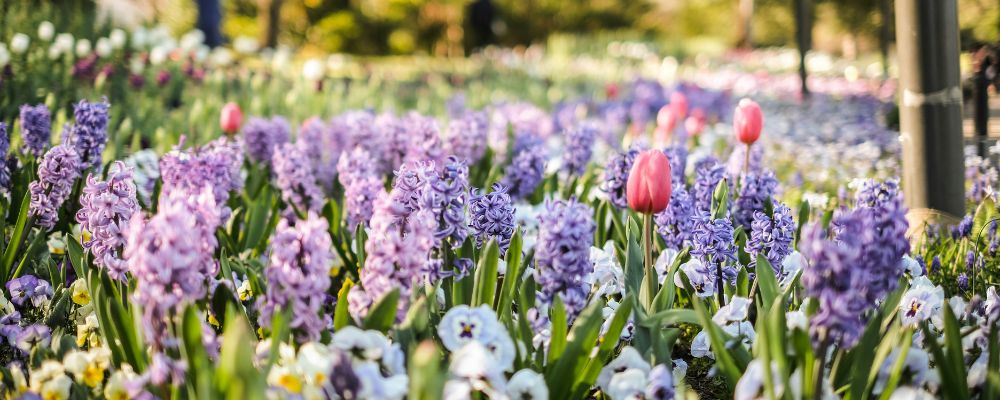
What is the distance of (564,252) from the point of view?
185 centimetres

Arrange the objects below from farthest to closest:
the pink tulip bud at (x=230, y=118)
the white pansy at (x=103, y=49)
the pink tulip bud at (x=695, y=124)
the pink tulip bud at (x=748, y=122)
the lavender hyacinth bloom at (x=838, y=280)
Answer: the white pansy at (x=103, y=49) < the pink tulip bud at (x=695, y=124) < the pink tulip bud at (x=230, y=118) < the pink tulip bud at (x=748, y=122) < the lavender hyacinth bloom at (x=838, y=280)

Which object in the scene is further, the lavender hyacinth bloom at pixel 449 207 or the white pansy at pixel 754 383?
the lavender hyacinth bloom at pixel 449 207

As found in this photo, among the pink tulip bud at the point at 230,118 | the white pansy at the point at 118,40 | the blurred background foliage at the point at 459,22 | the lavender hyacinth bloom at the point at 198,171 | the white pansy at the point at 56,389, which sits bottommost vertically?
the white pansy at the point at 56,389

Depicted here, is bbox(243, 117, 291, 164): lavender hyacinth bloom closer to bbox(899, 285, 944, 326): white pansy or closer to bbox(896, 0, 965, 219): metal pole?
bbox(896, 0, 965, 219): metal pole

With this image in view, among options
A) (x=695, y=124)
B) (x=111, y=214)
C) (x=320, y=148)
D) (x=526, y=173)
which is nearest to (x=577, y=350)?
(x=111, y=214)

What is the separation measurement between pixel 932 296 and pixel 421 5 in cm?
2147

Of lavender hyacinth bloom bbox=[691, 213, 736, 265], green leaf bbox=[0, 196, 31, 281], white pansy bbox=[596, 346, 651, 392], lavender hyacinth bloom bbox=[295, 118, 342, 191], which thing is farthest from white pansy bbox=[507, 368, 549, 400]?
lavender hyacinth bloom bbox=[295, 118, 342, 191]

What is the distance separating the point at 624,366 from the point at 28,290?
1668 mm

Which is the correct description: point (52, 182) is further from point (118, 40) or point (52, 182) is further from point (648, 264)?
point (118, 40)

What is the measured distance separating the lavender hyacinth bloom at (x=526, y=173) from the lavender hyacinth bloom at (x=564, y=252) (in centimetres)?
176

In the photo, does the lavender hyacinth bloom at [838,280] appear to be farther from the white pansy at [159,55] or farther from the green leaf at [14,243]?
the white pansy at [159,55]

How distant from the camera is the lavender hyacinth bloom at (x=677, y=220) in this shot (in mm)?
2648

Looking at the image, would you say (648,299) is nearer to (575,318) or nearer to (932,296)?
(575,318)

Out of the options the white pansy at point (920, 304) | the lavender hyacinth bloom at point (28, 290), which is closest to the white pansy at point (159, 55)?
the lavender hyacinth bloom at point (28, 290)
